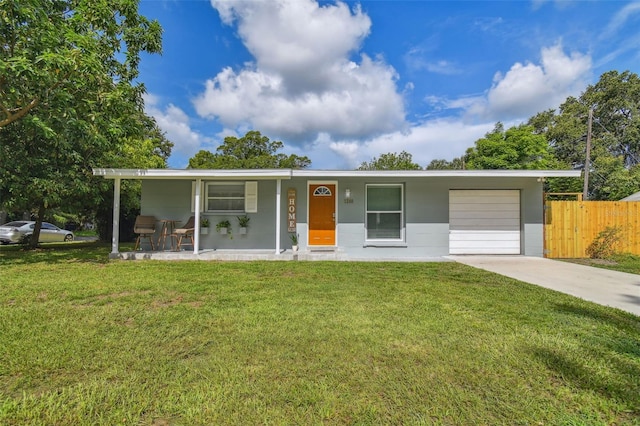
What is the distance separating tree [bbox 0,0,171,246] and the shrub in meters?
13.0

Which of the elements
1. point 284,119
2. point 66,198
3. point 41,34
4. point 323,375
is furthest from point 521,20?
point 284,119

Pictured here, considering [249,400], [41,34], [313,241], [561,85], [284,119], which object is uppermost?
[561,85]

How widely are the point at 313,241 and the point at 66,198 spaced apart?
26.0 ft

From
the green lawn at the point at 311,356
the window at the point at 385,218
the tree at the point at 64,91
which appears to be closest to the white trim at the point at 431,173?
the window at the point at 385,218

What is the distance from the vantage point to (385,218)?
28.9 ft

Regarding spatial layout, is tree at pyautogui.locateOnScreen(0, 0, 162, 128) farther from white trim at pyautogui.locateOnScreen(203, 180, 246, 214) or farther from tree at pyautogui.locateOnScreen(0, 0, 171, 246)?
white trim at pyautogui.locateOnScreen(203, 180, 246, 214)

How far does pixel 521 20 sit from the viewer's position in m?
9.05

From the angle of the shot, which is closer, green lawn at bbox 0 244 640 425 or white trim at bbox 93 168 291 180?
green lawn at bbox 0 244 640 425

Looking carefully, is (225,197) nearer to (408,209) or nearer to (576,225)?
(408,209)

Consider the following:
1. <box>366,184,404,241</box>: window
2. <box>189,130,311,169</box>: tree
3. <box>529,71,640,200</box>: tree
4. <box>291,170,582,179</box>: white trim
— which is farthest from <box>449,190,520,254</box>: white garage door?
<box>189,130,311,169</box>: tree

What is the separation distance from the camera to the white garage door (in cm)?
884

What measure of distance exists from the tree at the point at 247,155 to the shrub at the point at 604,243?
73.8ft

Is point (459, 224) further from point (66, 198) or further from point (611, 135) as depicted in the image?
point (611, 135)

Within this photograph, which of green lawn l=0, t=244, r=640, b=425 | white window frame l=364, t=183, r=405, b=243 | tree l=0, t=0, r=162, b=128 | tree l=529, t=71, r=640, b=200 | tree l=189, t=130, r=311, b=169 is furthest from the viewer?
tree l=189, t=130, r=311, b=169
